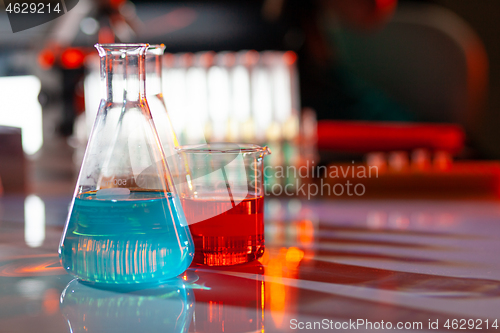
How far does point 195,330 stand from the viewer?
319 millimetres

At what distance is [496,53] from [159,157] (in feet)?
11.4

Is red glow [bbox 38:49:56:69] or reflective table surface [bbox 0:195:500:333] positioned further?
red glow [bbox 38:49:56:69]

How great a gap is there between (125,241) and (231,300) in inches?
3.9

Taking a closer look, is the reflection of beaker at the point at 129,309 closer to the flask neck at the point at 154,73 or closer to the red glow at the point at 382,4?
the flask neck at the point at 154,73

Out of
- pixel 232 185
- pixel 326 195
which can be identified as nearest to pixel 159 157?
pixel 232 185

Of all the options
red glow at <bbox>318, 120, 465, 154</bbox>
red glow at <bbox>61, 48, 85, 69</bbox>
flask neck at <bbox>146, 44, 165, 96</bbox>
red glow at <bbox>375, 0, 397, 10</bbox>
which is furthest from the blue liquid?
red glow at <bbox>61, 48, 85, 69</bbox>

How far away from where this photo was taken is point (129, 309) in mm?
354

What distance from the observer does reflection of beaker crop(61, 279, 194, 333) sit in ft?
1.06

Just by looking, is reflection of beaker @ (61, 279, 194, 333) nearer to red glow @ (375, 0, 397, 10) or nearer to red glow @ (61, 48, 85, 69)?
red glow @ (375, 0, 397, 10)

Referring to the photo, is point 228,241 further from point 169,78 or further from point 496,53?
point 496,53

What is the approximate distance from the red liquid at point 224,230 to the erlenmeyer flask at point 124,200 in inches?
1.2

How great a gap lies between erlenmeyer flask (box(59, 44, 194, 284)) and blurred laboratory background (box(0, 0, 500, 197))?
69 centimetres

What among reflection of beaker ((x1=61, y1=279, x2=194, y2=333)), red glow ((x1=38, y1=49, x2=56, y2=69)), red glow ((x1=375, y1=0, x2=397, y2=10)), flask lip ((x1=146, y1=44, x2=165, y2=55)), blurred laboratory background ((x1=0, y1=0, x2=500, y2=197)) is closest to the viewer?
reflection of beaker ((x1=61, y1=279, x2=194, y2=333))

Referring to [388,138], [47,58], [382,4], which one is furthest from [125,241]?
A: [47,58]
